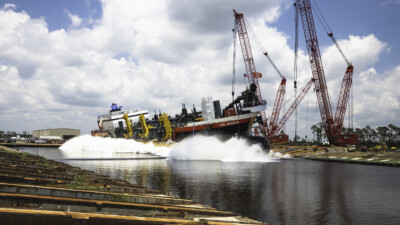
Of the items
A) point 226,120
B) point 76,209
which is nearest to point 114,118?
point 226,120

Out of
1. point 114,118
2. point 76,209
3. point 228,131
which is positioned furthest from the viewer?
point 114,118

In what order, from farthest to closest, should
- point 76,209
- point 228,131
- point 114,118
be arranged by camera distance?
point 114,118, point 228,131, point 76,209

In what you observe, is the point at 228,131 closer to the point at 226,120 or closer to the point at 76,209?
the point at 226,120

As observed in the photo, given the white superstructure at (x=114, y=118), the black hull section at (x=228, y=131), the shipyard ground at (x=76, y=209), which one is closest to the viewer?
the shipyard ground at (x=76, y=209)

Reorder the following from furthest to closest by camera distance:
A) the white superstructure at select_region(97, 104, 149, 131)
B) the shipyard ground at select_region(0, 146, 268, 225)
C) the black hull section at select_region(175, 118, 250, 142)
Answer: the white superstructure at select_region(97, 104, 149, 131) < the black hull section at select_region(175, 118, 250, 142) < the shipyard ground at select_region(0, 146, 268, 225)

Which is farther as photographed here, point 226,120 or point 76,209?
point 226,120

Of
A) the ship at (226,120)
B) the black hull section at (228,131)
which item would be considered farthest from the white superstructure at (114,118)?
the black hull section at (228,131)

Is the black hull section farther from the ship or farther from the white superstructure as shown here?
the white superstructure

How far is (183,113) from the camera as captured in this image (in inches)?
3642

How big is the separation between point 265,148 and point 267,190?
46.3 metres

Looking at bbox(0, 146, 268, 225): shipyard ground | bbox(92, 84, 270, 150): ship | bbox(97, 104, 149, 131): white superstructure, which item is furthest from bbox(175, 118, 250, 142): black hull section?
bbox(97, 104, 149, 131): white superstructure

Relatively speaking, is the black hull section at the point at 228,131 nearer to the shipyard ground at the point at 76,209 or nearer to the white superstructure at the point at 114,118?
the shipyard ground at the point at 76,209

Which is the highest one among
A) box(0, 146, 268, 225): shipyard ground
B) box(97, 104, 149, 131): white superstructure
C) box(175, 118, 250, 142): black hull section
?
box(97, 104, 149, 131): white superstructure

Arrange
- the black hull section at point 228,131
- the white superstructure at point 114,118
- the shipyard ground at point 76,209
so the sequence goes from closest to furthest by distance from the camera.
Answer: the shipyard ground at point 76,209 < the black hull section at point 228,131 < the white superstructure at point 114,118
